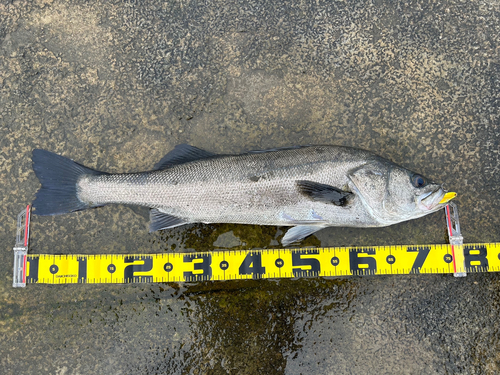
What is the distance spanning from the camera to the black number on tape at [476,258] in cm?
343

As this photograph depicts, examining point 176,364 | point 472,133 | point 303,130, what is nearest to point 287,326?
point 176,364

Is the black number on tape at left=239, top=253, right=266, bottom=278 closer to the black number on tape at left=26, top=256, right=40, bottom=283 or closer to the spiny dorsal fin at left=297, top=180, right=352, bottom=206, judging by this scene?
the spiny dorsal fin at left=297, top=180, right=352, bottom=206

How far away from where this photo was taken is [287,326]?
11.4 feet

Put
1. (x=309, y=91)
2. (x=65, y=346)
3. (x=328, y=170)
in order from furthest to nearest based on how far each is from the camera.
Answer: (x=309, y=91), (x=65, y=346), (x=328, y=170)

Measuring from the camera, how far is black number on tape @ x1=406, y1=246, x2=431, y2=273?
344 centimetres

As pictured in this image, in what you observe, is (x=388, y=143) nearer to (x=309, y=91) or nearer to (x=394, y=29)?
(x=309, y=91)

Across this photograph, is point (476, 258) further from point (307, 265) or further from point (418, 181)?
point (307, 265)

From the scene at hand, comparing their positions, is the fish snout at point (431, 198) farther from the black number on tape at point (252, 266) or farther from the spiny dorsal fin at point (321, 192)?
the black number on tape at point (252, 266)

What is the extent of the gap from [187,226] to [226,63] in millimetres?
1926

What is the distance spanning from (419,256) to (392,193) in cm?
→ 88

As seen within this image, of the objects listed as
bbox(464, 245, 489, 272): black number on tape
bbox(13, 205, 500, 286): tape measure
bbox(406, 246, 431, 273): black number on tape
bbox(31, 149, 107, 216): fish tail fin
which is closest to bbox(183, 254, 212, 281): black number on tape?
bbox(13, 205, 500, 286): tape measure

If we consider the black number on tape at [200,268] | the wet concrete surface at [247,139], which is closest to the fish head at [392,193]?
the wet concrete surface at [247,139]

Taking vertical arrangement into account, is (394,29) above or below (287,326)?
above

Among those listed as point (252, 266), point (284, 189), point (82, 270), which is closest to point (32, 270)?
point (82, 270)
